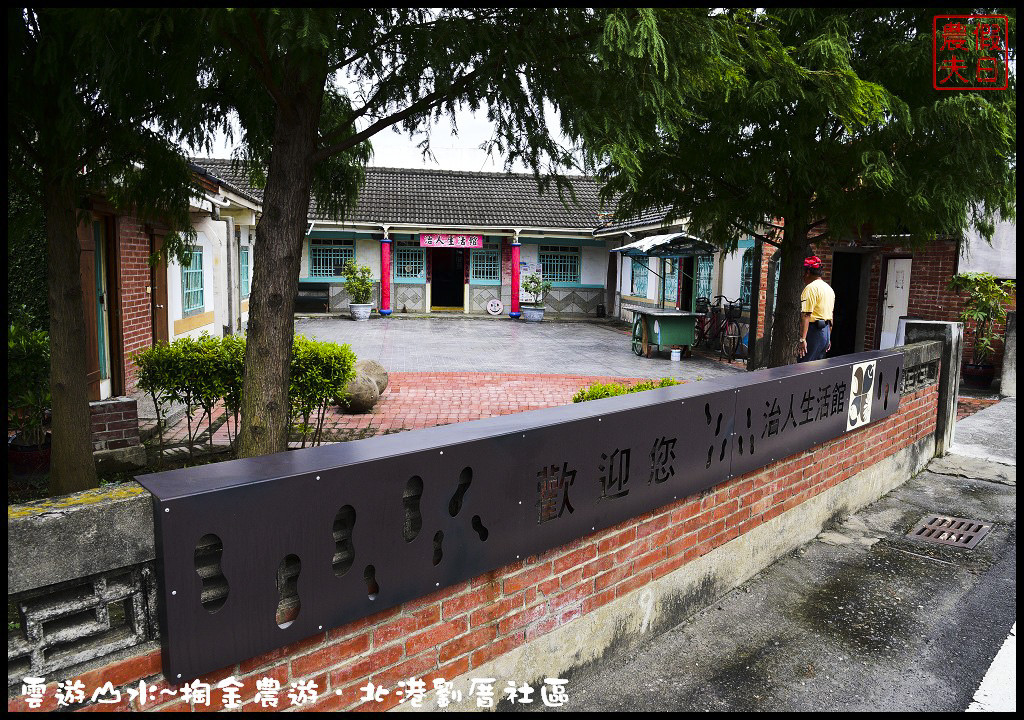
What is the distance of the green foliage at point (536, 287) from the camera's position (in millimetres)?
23062

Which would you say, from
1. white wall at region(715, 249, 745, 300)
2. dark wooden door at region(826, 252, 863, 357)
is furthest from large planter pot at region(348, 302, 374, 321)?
dark wooden door at region(826, 252, 863, 357)

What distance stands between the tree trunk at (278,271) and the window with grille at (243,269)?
14241 mm

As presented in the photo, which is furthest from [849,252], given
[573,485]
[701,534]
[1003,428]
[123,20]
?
[123,20]

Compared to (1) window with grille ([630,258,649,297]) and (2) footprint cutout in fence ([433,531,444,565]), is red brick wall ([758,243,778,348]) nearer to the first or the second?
(1) window with grille ([630,258,649,297])

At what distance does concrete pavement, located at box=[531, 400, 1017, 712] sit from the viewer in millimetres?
3264

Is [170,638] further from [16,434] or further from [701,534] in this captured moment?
[16,434]

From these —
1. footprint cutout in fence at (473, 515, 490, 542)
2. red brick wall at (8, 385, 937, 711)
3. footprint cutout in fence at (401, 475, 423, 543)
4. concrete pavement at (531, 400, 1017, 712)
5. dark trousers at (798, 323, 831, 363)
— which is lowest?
concrete pavement at (531, 400, 1017, 712)

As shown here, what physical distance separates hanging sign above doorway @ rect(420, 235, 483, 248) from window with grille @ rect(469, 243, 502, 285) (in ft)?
4.04

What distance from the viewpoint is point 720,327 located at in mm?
15383

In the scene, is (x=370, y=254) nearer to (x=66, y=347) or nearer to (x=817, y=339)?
(x=817, y=339)

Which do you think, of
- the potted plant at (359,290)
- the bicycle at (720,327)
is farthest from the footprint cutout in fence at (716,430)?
the potted plant at (359,290)

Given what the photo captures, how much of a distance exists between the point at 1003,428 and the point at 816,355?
9.09 ft

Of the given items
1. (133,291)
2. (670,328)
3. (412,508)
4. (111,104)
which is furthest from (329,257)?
(412,508)

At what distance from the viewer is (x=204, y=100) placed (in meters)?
4.54
